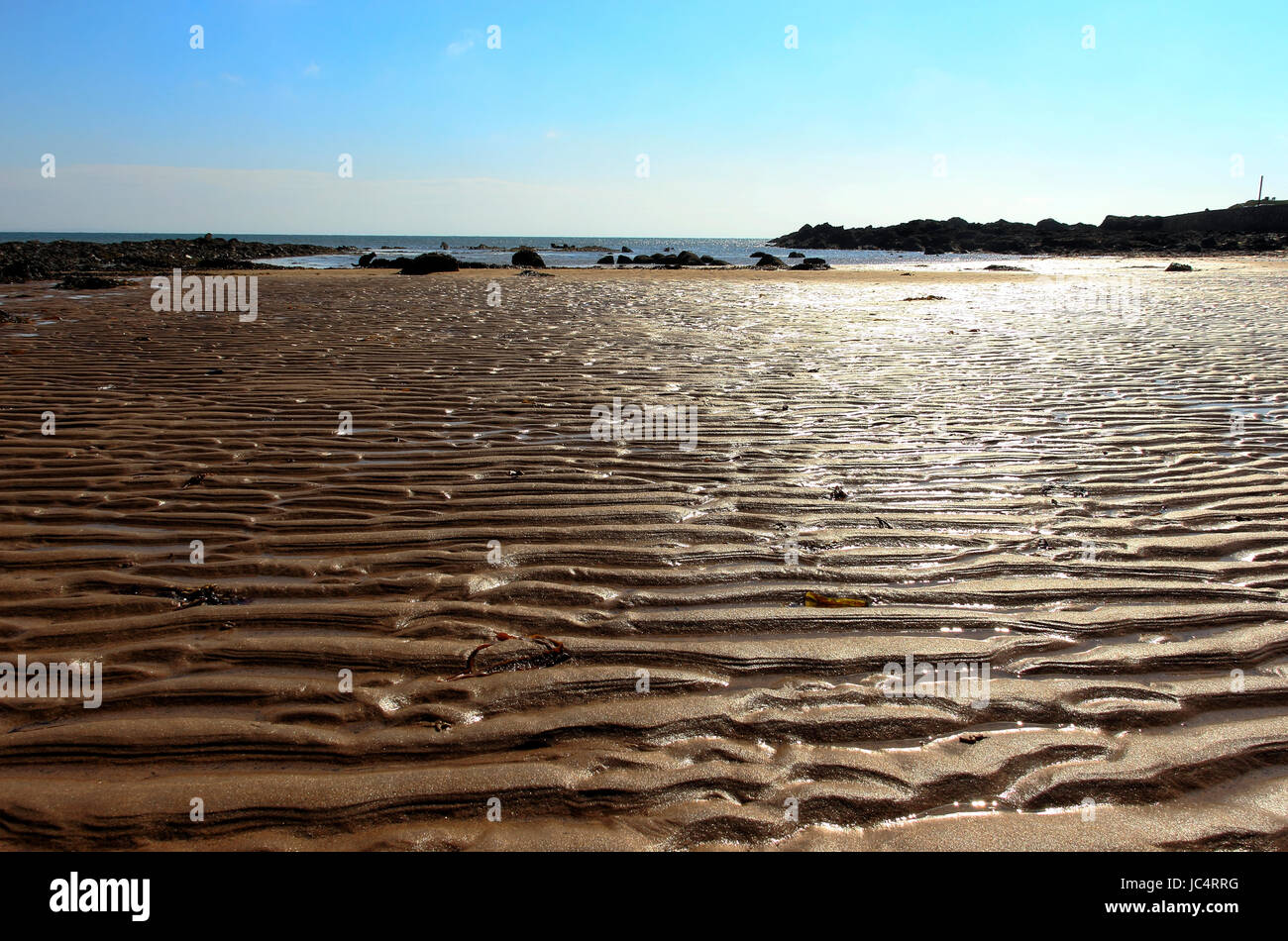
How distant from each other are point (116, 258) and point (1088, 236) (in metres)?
63.5

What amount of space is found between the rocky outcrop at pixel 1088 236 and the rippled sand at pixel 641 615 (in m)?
49.0

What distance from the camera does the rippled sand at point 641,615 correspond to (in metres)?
2.15

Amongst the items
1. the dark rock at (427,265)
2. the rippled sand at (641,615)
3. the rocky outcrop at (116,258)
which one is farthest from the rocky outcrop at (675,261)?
the rippled sand at (641,615)

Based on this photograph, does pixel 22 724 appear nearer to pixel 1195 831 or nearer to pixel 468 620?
pixel 468 620

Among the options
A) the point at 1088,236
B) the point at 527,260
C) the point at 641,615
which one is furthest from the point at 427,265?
the point at 1088,236

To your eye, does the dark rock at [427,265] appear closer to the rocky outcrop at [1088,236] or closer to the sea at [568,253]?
the sea at [568,253]

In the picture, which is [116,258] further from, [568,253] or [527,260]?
[568,253]

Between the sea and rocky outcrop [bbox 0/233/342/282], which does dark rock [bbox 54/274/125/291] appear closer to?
rocky outcrop [bbox 0/233/342/282]

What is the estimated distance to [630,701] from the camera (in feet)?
8.54

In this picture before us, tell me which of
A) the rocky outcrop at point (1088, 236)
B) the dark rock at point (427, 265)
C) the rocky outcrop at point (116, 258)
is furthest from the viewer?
the rocky outcrop at point (1088, 236)

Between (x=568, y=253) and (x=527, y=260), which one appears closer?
(x=527, y=260)

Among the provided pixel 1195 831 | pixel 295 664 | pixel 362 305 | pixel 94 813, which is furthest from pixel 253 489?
pixel 362 305

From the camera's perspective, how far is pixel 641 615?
314 cm

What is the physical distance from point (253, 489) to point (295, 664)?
2084 mm
